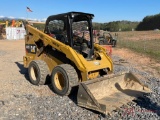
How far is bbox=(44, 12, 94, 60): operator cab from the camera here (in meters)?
6.88

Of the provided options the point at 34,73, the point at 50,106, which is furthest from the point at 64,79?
the point at 34,73

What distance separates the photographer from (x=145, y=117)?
209 inches

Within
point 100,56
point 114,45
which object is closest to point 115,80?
point 100,56

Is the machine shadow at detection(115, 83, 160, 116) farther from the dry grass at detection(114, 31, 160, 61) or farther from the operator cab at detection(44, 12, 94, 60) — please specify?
the dry grass at detection(114, 31, 160, 61)

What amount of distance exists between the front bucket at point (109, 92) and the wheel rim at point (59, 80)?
100cm

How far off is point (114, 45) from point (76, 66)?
17255 mm

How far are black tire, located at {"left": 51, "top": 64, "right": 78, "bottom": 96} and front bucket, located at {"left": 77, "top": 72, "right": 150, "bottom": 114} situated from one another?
1.67 feet

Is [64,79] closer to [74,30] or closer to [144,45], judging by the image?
[74,30]

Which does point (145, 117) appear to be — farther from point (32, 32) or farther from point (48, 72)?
point (32, 32)

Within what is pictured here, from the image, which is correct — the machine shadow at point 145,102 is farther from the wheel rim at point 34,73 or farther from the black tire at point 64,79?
the wheel rim at point 34,73

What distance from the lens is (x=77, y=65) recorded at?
6.35 m

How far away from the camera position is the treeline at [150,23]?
63.9 meters

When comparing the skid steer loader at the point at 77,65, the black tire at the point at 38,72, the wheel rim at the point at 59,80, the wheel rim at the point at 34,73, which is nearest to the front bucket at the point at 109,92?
the skid steer loader at the point at 77,65

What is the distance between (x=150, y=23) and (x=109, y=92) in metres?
64.8
